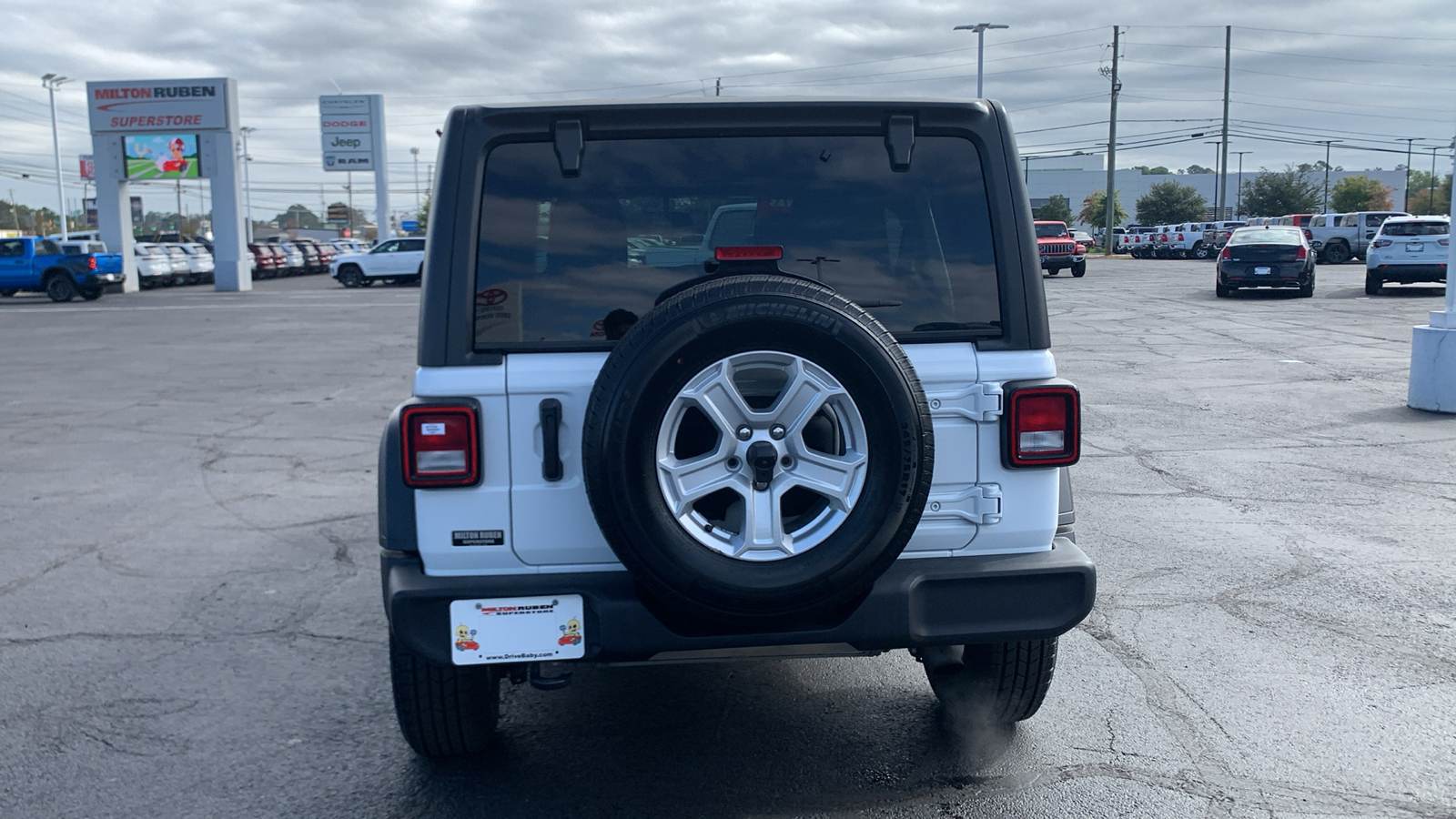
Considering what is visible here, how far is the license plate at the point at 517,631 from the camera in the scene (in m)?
3.14

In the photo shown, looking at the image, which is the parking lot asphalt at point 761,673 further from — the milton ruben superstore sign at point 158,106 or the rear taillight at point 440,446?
the milton ruben superstore sign at point 158,106

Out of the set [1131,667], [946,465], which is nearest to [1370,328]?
[1131,667]

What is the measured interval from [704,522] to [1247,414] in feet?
28.4

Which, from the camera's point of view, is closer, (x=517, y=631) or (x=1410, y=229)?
(x=517, y=631)

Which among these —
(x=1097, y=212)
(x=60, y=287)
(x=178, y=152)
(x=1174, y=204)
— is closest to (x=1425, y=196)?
(x=1097, y=212)

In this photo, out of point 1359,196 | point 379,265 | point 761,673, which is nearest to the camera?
point 761,673

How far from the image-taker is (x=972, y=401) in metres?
3.29

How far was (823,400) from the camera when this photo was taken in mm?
2926

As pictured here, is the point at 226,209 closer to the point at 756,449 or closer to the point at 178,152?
the point at 178,152

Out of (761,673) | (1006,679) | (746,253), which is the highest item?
(746,253)

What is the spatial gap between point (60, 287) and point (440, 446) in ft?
114

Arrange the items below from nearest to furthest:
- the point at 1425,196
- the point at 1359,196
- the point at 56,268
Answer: the point at 56,268 < the point at 1359,196 < the point at 1425,196

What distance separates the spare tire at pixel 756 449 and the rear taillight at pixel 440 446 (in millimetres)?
411

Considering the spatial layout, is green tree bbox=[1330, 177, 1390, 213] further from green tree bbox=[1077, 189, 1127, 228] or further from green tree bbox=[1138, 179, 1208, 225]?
green tree bbox=[1138, 179, 1208, 225]
